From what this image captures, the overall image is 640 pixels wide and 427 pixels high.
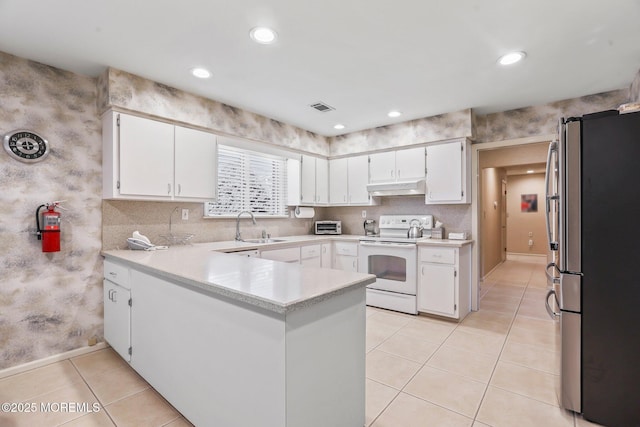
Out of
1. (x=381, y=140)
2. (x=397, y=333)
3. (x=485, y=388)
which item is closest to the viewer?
(x=485, y=388)

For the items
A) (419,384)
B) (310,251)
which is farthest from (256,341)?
(310,251)

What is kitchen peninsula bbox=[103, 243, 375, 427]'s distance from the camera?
1.25 metres

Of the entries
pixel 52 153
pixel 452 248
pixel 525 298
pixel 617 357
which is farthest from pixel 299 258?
pixel 525 298

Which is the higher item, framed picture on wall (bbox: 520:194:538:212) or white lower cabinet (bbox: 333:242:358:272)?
framed picture on wall (bbox: 520:194:538:212)

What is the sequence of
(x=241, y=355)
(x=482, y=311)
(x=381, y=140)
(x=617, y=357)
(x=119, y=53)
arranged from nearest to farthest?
(x=241, y=355) < (x=617, y=357) < (x=119, y=53) < (x=482, y=311) < (x=381, y=140)

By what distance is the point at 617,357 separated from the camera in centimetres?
172

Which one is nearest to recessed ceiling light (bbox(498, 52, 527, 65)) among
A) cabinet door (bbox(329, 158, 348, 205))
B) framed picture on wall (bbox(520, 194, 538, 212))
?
cabinet door (bbox(329, 158, 348, 205))

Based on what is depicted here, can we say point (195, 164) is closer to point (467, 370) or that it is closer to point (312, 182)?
point (312, 182)

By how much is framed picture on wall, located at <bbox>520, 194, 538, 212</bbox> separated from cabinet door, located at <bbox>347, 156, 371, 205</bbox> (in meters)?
5.71

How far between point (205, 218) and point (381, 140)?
104 inches

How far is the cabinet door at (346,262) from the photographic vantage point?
13.9 ft

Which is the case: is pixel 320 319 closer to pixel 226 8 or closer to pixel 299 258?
pixel 226 8

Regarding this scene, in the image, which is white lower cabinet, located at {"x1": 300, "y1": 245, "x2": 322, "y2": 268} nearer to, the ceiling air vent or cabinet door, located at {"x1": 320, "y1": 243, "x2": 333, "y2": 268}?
cabinet door, located at {"x1": 320, "y1": 243, "x2": 333, "y2": 268}

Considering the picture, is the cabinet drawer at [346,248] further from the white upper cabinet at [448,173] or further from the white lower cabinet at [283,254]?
the white upper cabinet at [448,173]
